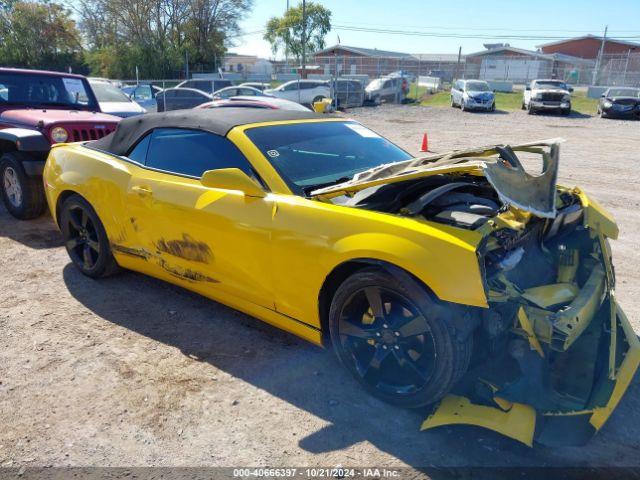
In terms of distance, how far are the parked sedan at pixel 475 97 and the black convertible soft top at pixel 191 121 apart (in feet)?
73.9

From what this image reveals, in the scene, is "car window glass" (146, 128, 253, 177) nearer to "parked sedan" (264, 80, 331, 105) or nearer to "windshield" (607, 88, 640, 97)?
"parked sedan" (264, 80, 331, 105)

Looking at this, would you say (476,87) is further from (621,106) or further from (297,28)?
(297,28)

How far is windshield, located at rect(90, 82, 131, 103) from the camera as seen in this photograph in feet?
42.8

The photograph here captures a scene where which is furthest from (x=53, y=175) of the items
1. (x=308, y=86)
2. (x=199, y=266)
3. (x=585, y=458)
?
(x=308, y=86)

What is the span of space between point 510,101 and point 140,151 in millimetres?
29981

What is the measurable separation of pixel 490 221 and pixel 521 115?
23265 millimetres

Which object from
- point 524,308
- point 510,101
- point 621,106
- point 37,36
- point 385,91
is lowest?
point 510,101

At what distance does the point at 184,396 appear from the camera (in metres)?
2.98

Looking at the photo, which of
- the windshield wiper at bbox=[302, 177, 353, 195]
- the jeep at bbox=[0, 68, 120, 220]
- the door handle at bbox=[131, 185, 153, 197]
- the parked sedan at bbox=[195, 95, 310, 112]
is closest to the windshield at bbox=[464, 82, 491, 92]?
the parked sedan at bbox=[195, 95, 310, 112]

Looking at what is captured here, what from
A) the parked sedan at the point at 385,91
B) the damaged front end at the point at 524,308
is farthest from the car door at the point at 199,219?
the parked sedan at the point at 385,91

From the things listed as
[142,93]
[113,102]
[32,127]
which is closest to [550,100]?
[142,93]

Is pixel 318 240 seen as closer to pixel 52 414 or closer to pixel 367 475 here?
pixel 367 475

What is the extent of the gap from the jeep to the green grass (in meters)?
24.1

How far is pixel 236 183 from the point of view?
121 inches
